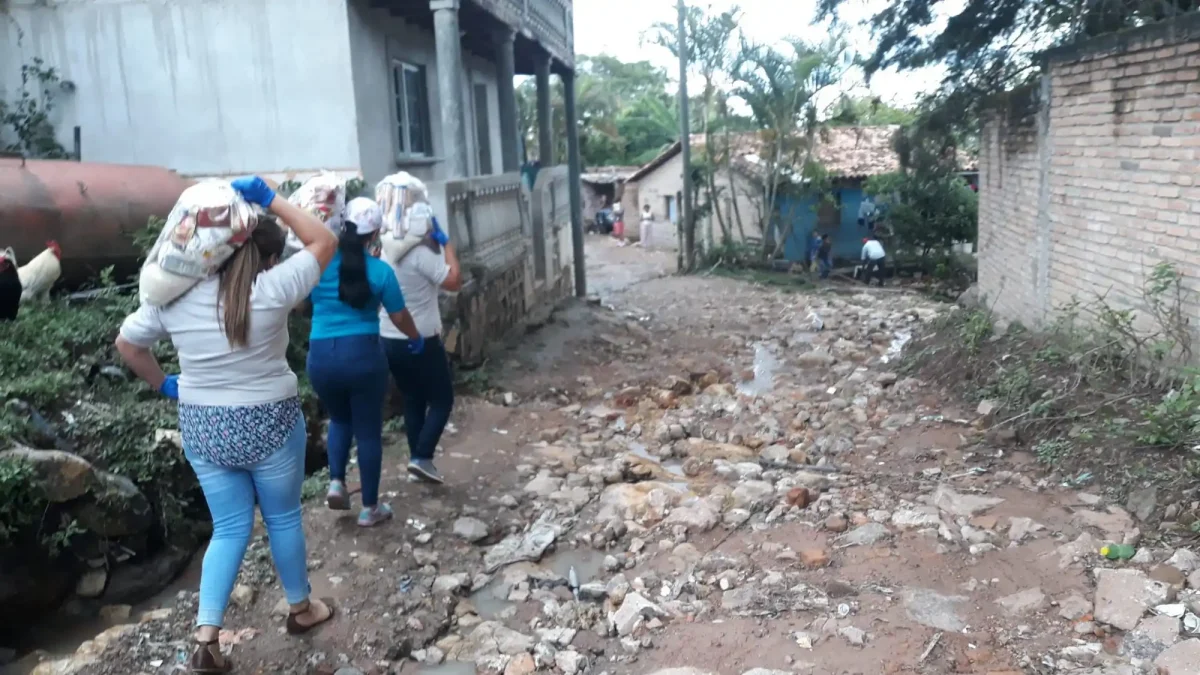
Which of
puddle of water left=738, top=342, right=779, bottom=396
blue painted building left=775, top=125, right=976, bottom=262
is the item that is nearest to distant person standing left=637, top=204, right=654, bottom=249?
blue painted building left=775, top=125, right=976, bottom=262

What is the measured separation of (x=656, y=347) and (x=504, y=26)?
3.94 metres

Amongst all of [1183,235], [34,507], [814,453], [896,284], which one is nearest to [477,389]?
[814,453]

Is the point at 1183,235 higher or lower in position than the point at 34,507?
higher

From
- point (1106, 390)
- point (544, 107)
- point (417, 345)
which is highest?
point (544, 107)

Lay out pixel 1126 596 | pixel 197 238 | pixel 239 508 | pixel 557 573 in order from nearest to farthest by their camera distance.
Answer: pixel 197 238 < pixel 239 508 < pixel 1126 596 < pixel 557 573

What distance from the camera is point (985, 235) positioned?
9727 millimetres

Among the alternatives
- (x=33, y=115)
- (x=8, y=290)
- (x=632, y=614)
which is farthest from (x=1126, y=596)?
(x=33, y=115)

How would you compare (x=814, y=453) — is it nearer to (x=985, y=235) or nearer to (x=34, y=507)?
(x=34, y=507)

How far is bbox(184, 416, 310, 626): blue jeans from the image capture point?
9.77 feet

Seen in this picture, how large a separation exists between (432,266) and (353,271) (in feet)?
2.37

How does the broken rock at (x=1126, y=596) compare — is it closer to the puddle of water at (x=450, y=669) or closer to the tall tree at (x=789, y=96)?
the puddle of water at (x=450, y=669)

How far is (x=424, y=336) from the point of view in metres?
4.53

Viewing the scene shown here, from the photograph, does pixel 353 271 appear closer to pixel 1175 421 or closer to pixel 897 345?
pixel 1175 421

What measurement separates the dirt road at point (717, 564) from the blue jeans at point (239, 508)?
37cm
